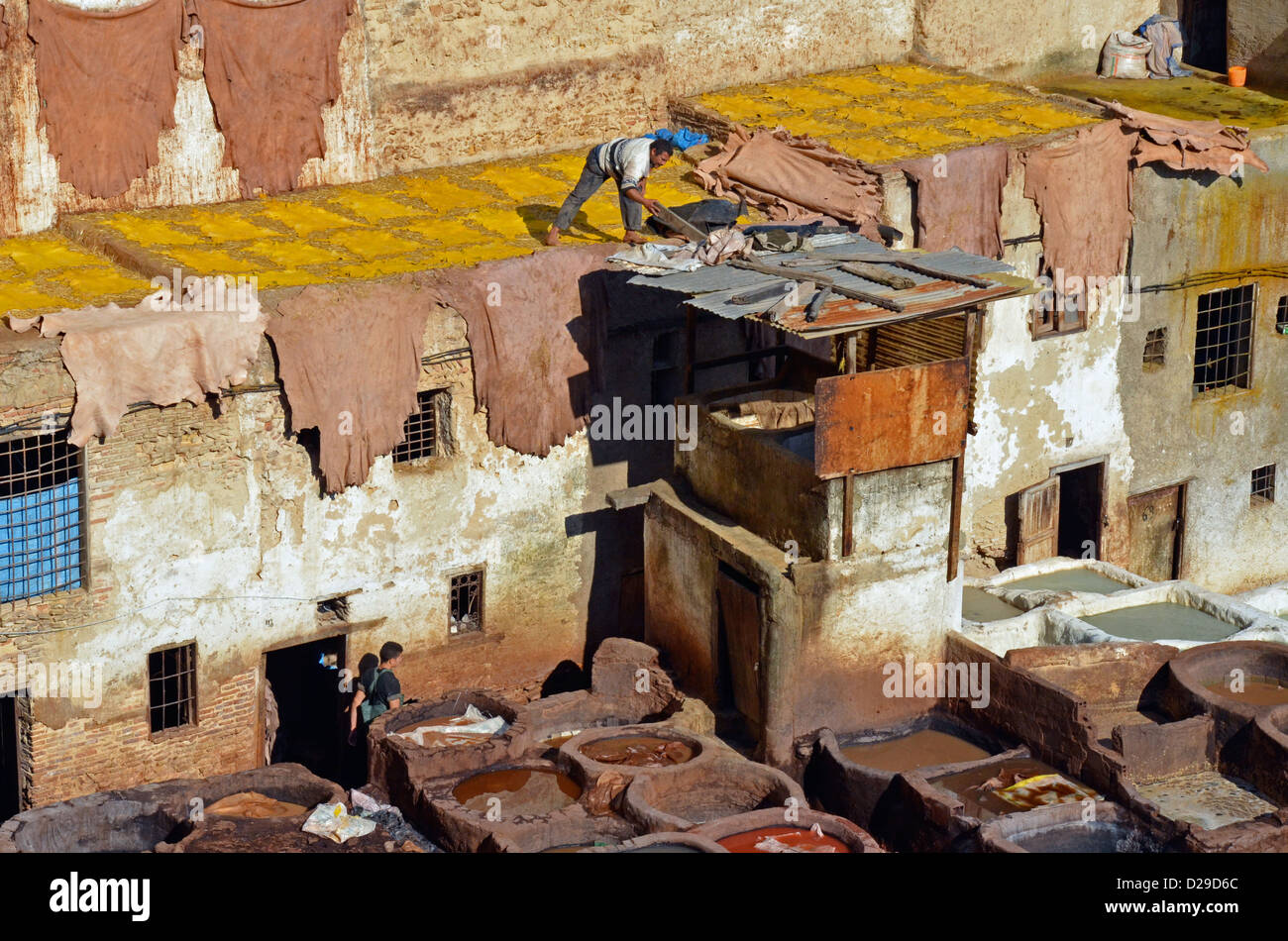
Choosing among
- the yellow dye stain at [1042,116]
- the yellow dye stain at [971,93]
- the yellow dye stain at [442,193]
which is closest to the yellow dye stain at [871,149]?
the yellow dye stain at [1042,116]

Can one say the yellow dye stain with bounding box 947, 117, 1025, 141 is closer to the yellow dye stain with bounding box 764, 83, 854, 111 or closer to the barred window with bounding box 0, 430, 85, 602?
the yellow dye stain with bounding box 764, 83, 854, 111

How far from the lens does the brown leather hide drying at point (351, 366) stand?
22422 millimetres

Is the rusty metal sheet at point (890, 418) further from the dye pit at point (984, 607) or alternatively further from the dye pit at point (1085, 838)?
the dye pit at point (1085, 838)

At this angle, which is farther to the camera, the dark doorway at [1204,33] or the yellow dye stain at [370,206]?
the dark doorway at [1204,33]

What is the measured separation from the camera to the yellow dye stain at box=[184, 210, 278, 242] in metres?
24.8

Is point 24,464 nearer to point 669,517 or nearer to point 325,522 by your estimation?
point 325,522

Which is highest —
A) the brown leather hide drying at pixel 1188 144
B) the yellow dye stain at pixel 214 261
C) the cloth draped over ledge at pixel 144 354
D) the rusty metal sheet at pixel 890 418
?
the brown leather hide drying at pixel 1188 144

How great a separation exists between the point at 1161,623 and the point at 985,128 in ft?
22.0

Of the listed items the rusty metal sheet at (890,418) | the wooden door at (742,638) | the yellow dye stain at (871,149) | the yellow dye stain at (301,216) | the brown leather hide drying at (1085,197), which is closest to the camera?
the rusty metal sheet at (890,418)

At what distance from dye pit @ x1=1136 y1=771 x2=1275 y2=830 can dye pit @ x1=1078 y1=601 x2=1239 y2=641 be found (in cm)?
238

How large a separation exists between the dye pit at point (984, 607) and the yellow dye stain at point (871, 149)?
5.30 metres

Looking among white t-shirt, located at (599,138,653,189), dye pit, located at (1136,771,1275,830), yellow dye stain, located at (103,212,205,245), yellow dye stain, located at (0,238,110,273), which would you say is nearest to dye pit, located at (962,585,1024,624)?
dye pit, located at (1136,771,1275,830)

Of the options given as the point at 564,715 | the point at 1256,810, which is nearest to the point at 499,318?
the point at 564,715

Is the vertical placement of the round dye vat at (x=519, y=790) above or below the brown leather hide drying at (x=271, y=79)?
below
